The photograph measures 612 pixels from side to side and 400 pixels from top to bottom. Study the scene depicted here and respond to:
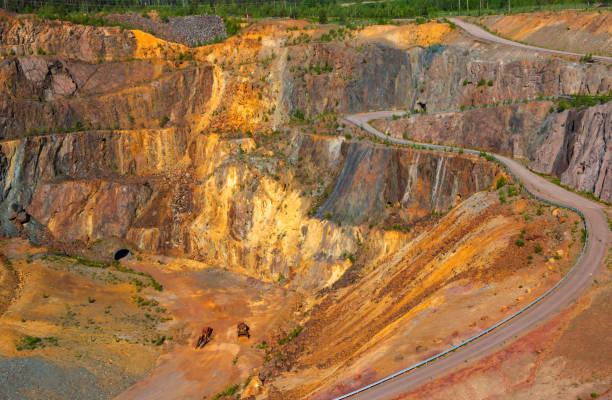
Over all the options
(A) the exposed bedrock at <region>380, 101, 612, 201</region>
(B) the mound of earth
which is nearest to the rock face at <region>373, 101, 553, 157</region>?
(A) the exposed bedrock at <region>380, 101, 612, 201</region>

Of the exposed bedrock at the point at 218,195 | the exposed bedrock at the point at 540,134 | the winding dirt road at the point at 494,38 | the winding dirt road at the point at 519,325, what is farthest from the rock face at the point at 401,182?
the winding dirt road at the point at 494,38

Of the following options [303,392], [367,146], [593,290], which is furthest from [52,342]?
[593,290]

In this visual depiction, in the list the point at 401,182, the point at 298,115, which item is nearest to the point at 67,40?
the point at 298,115

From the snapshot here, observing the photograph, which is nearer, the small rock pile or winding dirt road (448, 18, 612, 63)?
winding dirt road (448, 18, 612, 63)

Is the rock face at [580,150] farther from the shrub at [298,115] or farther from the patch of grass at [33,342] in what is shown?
the patch of grass at [33,342]

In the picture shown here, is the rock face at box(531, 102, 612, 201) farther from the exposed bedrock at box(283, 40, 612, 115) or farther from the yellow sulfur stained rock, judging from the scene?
the yellow sulfur stained rock
